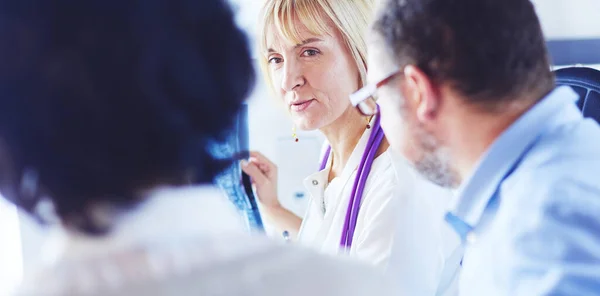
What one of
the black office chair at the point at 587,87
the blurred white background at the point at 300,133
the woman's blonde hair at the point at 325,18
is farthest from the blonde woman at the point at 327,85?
the black office chair at the point at 587,87

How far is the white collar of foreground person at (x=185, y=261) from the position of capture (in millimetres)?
499

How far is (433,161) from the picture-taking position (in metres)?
0.98

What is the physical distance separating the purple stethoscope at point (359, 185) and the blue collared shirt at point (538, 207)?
14.8 inches

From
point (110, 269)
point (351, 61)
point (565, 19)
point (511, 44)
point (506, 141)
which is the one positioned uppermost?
point (565, 19)

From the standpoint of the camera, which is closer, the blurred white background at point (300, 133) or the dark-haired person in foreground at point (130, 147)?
the dark-haired person in foreground at point (130, 147)

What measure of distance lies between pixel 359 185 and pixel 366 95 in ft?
1.06

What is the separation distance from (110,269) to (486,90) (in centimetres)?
62

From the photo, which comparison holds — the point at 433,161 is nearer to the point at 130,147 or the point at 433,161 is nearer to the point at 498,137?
the point at 498,137

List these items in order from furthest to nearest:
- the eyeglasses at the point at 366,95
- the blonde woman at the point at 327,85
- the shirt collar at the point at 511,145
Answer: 1. the blonde woman at the point at 327,85
2. the eyeglasses at the point at 366,95
3. the shirt collar at the point at 511,145

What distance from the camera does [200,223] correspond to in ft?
1.85

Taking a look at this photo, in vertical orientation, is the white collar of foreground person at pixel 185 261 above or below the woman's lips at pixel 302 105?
below

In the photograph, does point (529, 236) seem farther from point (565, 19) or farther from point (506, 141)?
point (565, 19)

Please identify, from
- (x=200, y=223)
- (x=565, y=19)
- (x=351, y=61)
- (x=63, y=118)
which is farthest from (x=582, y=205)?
(x=565, y=19)

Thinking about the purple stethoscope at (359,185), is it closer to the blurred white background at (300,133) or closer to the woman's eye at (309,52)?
the woman's eye at (309,52)
